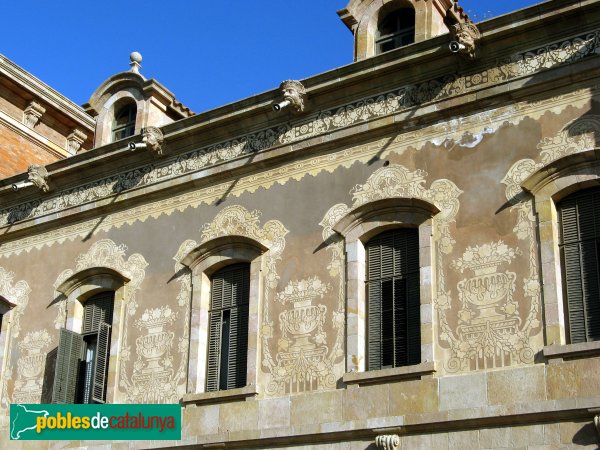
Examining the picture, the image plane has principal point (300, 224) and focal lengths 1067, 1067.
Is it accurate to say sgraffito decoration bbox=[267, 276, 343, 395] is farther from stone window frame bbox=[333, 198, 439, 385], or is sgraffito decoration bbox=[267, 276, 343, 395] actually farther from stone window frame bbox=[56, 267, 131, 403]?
stone window frame bbox=[56, 267, 131, 403]

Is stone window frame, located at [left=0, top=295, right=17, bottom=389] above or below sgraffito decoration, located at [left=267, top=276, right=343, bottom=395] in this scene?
above

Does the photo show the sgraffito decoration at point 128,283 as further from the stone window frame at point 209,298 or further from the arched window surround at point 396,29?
the arched window surround at point 396,29

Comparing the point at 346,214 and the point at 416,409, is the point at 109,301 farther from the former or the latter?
the point at 416,409

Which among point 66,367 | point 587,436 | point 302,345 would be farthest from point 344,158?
point 66,367

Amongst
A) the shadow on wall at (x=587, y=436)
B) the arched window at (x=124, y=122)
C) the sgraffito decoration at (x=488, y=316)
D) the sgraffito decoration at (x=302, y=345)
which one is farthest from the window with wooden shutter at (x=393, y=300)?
the arched window at (x=124, y=122)

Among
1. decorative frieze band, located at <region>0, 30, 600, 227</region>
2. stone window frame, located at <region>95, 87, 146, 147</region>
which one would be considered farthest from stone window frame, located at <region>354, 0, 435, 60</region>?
stone window frame, located at <region>95, 87, 146, 147</region>

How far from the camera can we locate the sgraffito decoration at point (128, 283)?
59.5ft

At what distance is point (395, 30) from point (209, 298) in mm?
5601

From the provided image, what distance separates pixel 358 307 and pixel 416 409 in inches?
77.6

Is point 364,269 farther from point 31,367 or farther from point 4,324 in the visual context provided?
point 4,324

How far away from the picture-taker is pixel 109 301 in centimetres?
1952

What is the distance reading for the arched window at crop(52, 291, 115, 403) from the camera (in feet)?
61.6

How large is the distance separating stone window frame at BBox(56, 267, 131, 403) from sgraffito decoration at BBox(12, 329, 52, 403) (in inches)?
26.9

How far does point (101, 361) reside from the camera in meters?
19.0
